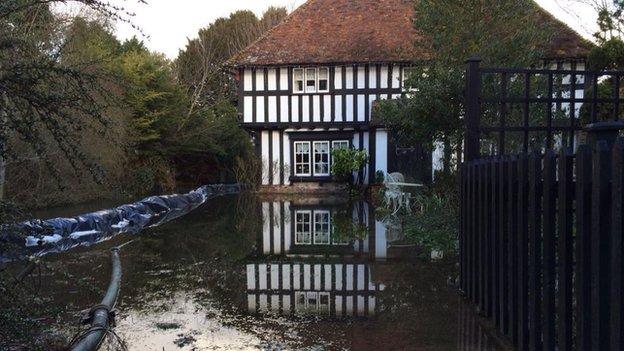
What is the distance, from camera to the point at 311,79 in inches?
837

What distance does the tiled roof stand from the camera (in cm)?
2061

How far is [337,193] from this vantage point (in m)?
21.7

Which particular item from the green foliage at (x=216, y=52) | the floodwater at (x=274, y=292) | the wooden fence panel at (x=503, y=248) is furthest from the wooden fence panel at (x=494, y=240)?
the green foliage at (x=216, y=52)

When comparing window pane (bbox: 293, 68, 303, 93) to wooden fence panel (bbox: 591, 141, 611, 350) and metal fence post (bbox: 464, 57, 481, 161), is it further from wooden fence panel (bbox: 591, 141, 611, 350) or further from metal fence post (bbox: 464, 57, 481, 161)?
wooden fence panel (bbox: 591, 141, 611, 350)

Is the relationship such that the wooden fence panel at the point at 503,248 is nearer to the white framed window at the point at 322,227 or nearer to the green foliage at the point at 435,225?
the green foliage at the point at 435,225

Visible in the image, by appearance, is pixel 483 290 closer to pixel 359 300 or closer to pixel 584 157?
pixel 359 300

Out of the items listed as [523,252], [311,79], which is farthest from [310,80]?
[523,252]

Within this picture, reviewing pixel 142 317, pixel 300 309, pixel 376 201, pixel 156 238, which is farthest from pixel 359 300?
pixel 376 201

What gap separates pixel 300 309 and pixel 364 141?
54.6 feet

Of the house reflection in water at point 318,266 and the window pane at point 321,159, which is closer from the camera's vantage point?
the house reflection in water at point 318,266

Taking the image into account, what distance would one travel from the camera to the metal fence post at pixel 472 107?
5.59m

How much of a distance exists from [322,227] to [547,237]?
8912mm

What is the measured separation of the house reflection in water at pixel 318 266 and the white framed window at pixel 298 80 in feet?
27.9

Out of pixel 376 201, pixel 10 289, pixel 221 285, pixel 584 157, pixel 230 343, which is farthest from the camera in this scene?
pixel 376 201
